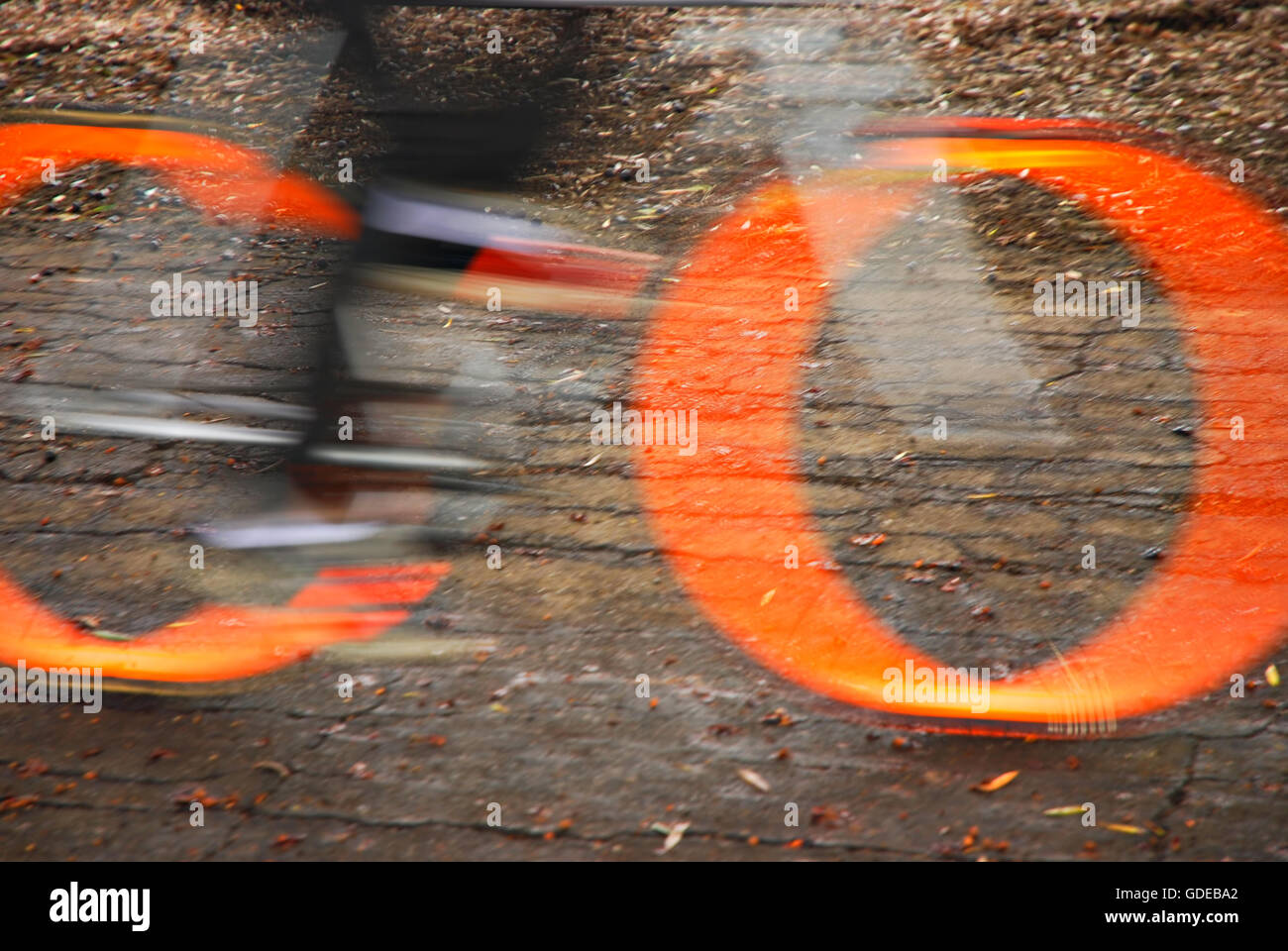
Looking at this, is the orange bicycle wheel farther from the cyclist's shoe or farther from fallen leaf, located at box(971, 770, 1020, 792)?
the cyclist's shoe

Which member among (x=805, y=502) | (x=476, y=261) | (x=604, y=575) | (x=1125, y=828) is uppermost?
(x=476, y=261)

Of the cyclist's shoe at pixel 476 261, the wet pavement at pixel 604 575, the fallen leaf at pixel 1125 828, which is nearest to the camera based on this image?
the fallen leaf at pixel 1125 828

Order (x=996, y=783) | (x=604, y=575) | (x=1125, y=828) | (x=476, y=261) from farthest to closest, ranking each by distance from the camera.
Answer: (x=476, y=261)
(x=604, y=575)
(x=996, y=783)
(x=1125, y=828)

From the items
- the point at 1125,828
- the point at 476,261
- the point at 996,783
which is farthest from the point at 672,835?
the point at 476,261

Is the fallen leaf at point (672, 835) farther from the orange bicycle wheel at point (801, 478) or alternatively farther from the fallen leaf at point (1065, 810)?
the fallen leaf at point (1065, 810)

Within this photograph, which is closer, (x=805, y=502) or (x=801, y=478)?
(x=805, y=502)

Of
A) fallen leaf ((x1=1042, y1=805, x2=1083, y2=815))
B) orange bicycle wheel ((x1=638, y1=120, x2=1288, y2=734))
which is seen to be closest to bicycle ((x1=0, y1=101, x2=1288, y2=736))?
orange bicycle wheel ((x1=638, y1=120, x2=1288, y2=734))

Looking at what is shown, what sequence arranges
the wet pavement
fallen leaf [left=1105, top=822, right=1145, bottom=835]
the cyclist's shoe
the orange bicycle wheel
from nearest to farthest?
fallen leaf [left=1105, top=822, right=1145, bottom=835] → the wet pavement → the orange bicycle wheel → the cyclist's shoe

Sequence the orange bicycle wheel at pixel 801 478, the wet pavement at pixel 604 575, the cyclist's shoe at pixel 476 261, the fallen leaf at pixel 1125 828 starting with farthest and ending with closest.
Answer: the cyclist's shoe at pixel 476 261 → the orange bicycle wheel at pixel 801 478 → the wet pavement at pixel 604 575 → the fallen leaf at pixel 1125 828

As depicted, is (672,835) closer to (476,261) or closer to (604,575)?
(604,575)

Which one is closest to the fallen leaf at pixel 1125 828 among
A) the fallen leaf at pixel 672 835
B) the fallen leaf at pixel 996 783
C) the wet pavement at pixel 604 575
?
the wet pavement at pixel 604 575

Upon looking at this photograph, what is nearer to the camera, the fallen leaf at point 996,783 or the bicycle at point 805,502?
the fallen leaf at point 996,783

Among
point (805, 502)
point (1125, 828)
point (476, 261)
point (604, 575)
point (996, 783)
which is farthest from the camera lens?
point (476, 261)

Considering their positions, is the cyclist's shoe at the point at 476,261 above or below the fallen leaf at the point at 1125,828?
above
